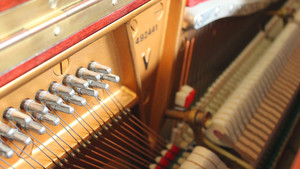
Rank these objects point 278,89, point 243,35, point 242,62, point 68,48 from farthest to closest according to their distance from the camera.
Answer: point 243,35 < point 242,62 < point 278,89 < point 68,48

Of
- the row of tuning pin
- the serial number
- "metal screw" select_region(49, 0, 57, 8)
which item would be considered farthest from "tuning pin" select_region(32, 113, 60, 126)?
the serial number

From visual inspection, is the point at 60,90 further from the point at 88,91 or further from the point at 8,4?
the point at 8,4

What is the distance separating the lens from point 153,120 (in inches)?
60.3

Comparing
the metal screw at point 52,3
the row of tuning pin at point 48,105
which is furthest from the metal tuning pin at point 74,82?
the metal screw at point 52,3

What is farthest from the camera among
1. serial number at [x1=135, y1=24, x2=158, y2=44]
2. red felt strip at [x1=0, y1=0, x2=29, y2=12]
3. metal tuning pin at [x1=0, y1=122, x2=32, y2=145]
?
serial number at [x1=135, y1=24, x2=158, y2=44]

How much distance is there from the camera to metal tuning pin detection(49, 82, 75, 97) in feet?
2.65

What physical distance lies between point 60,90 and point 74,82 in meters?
0.05

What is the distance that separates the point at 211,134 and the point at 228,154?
0.43 ft

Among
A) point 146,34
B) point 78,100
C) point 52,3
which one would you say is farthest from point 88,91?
point 146,34

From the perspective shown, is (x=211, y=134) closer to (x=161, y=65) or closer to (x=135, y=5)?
(x=161, y=65)

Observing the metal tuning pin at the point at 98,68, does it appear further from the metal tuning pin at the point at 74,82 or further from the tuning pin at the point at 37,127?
the tuning pin at the point at 37,127

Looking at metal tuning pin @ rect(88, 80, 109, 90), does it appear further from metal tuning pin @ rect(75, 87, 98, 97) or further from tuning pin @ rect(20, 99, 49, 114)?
tuning pin @ rect(20, 99, 49, 114)

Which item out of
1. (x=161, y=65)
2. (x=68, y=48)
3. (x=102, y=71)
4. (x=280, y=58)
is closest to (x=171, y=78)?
(x=161, y=65)

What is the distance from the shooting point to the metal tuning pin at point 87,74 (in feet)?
2.86
